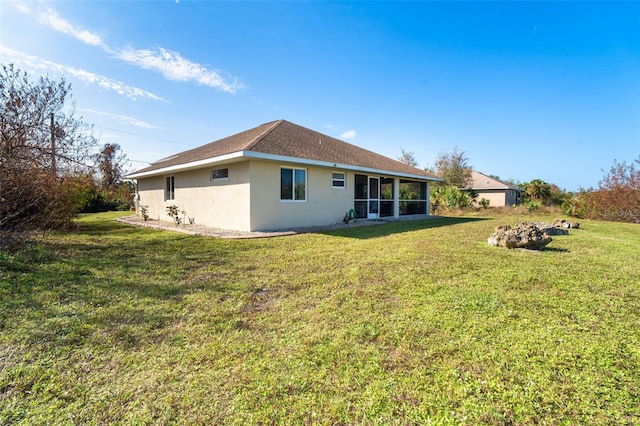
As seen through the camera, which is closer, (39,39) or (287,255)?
(287,255)

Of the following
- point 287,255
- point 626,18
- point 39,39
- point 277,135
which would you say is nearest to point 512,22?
point 626,18

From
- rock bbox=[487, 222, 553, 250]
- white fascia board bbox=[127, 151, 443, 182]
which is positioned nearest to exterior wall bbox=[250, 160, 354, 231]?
white fascia board bbox=[127, 151, 443, 182]

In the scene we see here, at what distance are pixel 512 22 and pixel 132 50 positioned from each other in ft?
54.8

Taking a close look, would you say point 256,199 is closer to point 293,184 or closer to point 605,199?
point 293,184

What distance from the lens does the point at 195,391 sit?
199 cm

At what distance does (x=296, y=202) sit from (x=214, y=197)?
3.30m

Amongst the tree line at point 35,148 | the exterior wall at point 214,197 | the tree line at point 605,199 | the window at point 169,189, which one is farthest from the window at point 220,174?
the tree line at point 605,199

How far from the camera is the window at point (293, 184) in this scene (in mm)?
10539

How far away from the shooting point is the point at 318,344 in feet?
8.55

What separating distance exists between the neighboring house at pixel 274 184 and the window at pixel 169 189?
0.05 meters

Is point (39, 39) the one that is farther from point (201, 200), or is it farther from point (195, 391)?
point (195, 391)

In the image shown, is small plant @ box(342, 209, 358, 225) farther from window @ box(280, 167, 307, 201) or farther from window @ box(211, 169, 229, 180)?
window @ box(211, 169, 229, 180)

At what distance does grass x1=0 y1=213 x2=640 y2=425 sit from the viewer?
1840 mm

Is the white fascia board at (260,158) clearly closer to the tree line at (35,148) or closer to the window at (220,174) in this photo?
the window at (220,174)
